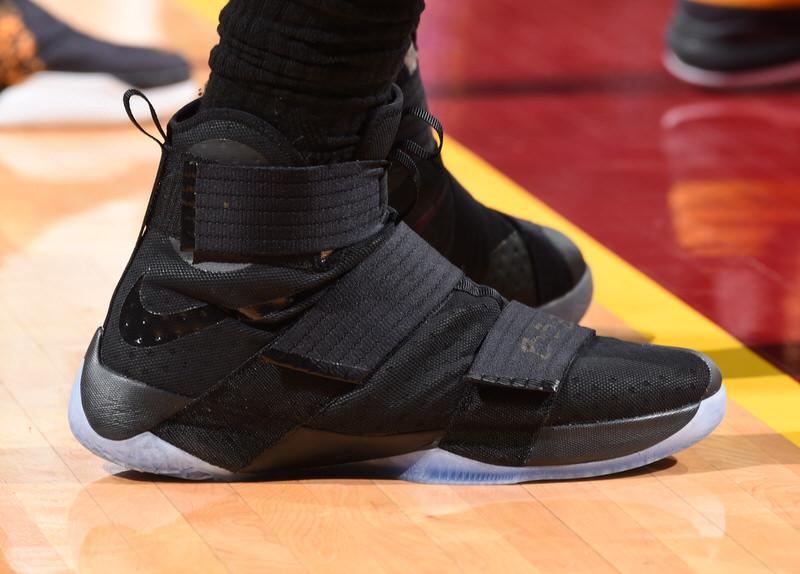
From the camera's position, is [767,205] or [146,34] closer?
[767,205]

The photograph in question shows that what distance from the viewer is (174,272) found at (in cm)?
110

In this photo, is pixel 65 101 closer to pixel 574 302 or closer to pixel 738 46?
pixel 574 302

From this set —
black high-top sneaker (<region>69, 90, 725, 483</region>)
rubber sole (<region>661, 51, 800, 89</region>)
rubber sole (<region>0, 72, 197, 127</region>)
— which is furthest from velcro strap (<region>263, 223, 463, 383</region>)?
rubber sole (<region>661, 51, 800, 89</region>)

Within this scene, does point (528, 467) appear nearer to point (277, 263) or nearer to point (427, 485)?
point (427, 485)

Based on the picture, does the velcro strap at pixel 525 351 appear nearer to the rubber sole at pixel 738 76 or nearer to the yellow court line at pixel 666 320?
the yellow court line at pixel 666 320

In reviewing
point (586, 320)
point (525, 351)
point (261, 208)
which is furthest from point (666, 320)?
point (261, 208)

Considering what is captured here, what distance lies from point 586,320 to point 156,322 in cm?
72

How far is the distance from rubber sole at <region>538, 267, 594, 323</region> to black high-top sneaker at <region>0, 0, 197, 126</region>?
125 centimetres

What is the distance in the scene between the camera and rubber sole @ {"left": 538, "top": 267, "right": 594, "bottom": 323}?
4.96 ft

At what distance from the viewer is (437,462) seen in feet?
3.81

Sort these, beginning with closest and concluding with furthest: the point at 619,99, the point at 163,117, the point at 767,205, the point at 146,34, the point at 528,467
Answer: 1. the point at 528,467
2. the point at 767,205
3. the point at 163,117
4. the point at 619,99
5. the point at 146,34

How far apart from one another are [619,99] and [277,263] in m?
1.81

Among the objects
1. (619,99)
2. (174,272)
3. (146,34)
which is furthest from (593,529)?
(146,34)

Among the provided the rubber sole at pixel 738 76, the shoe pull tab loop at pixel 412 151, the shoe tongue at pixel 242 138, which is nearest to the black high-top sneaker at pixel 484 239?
the shoe pull tab loop at pixel 412 151
